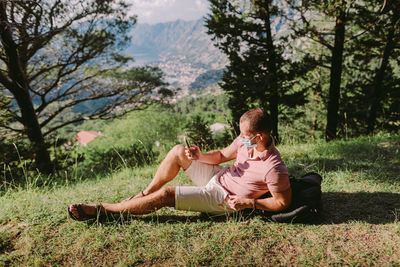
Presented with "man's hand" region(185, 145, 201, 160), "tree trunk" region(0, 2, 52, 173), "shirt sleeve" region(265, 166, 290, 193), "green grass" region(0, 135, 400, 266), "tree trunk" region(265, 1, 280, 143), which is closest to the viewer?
"green grass" region(0, 135, 400, 266)

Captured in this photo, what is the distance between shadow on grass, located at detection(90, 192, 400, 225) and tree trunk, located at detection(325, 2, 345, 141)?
14.5ft

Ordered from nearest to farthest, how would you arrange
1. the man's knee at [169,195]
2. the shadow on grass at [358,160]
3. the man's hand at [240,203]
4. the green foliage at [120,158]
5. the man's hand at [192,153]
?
the man's hand at [240,203]
the man's knee at [169,195]
the man's hand at [192,153]
the shadow on grass at [358,160]
the green foliage at [120,158]

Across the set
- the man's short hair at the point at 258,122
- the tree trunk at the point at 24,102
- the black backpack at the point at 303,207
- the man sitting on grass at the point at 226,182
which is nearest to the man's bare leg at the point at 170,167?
the man sitting on grass at the point at 226,182

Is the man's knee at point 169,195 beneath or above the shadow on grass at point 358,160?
above

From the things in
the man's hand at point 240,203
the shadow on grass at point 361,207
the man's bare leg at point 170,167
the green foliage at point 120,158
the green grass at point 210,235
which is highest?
the man's bare leg at point 170,167

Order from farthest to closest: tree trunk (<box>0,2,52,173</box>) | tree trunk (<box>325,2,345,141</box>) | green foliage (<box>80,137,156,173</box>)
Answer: tree trunk (<box>325,2,345,141</box>) < tree trunk (<box>0,2,52,173</box>) < green foliage (<box>80,137,156,173</box>)

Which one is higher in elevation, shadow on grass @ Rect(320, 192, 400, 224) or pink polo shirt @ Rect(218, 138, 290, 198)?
pink polo shirt @ Rect(218, 138, 290, 198)

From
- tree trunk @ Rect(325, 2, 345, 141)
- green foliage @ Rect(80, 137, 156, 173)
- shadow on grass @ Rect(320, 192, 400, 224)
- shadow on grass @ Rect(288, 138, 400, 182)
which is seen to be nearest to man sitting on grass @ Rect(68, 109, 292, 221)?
shadow on grass @ Rect(320, 192, 400, 224)

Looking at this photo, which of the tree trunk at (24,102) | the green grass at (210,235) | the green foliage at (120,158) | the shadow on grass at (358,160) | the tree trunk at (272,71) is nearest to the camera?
the green grass at (210,235)

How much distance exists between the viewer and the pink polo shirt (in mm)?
1918

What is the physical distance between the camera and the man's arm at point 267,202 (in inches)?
77.4

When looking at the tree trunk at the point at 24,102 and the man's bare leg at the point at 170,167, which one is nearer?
the man's bare leg at the point at 170,167

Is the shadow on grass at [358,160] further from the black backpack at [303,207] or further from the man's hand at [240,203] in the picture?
the man's hand at [240,203]

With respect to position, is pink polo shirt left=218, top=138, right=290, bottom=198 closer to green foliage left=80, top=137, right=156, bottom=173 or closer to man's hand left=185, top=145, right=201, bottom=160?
man's hand left=185, top=145, right=201, bottom=160
